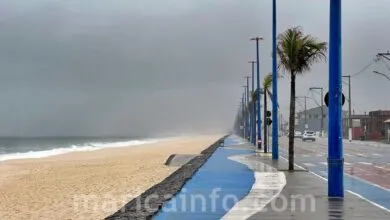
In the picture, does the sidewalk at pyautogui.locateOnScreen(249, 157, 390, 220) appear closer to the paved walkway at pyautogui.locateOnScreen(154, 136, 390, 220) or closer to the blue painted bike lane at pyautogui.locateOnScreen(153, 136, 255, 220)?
the paved walkway at pyautogui.locateOnScreen(154, 136, 390, 220)

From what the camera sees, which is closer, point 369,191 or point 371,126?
point 369,191

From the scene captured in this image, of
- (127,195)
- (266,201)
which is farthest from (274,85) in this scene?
(266,201)

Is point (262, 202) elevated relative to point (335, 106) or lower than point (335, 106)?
lower

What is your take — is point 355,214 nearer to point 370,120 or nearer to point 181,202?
point 181,202

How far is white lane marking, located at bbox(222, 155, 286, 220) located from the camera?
44.2 ft

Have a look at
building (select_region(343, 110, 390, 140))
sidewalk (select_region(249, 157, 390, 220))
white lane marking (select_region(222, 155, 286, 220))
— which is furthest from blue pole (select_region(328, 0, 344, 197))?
building (select_region(343, 110, 390, 140))

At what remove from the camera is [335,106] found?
55.3 feet

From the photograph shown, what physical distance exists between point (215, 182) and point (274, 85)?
13.4 metres

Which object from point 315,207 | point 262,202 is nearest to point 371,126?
point 262,202

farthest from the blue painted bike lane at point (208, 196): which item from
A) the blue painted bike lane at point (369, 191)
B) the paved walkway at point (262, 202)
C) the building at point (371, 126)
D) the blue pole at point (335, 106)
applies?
the building at point (371, 126)

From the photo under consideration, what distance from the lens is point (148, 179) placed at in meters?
25.5

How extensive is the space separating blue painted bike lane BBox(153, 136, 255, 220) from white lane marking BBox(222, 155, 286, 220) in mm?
182

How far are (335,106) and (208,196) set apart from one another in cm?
414

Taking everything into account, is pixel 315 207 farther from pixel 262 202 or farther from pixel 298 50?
pixel 298 50
